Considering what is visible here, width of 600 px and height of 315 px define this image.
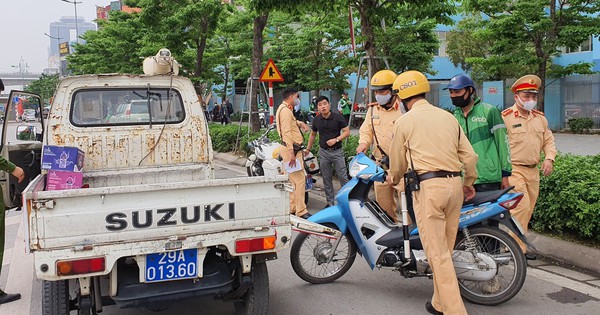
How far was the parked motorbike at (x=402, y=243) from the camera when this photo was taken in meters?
4.14

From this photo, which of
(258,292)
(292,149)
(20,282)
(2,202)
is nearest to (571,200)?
(258,292)

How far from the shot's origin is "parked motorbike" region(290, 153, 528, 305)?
4.14 metres

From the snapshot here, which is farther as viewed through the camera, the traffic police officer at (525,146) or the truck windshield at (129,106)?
the truck windshield at (129,106)

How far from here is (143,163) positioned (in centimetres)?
550

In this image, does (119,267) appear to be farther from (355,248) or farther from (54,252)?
(355,248)

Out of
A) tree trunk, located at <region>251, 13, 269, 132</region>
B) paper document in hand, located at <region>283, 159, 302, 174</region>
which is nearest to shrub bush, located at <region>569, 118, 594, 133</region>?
tree trunk, located at <region>251, 13, 269, 132</region>

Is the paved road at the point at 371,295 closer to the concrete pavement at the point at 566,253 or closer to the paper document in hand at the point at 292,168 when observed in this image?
the concrete pavement at the point at 566,253

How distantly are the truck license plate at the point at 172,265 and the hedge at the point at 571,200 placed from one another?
370cm

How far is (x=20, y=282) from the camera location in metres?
5.18

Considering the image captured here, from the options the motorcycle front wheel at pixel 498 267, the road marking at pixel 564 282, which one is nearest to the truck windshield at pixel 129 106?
the motorcycle front wheel at pixel 498 267

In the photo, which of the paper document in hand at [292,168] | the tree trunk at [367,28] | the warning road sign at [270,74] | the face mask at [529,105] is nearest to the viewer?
the face mask at [529,105]

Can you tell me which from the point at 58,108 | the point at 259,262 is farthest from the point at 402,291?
the point at 58,108

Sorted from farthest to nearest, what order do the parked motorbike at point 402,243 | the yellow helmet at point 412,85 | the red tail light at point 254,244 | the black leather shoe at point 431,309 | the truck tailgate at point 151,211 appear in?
1. the parked motorbike at point 402,243
2. the black leather shoe at point 431,309
3. the yellow helmet at point 412,85
4. the red tail light at point 254,244
5. the truck tailgate at point 151,211

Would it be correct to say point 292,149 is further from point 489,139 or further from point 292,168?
point 489,139
